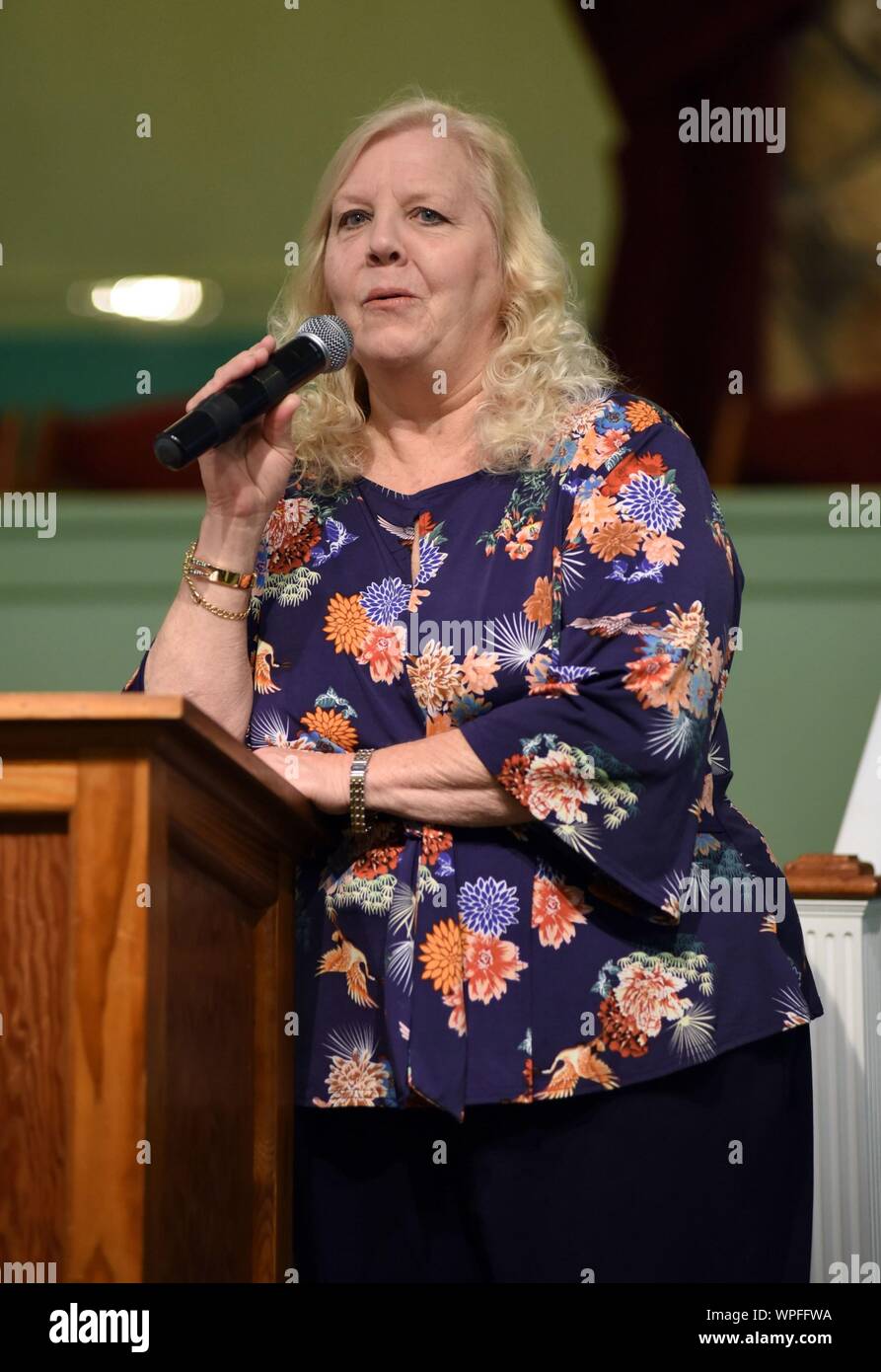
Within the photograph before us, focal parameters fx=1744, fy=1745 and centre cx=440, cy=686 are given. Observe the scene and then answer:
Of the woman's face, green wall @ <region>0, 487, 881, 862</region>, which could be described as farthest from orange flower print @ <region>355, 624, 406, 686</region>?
green wall @ <region>0, 487, 881, 862</region>

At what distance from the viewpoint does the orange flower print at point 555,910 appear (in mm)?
1508

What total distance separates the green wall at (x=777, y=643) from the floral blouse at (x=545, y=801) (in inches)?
81.1

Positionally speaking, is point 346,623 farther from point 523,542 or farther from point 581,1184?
point 581,1184

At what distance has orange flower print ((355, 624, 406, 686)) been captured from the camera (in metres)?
1.63

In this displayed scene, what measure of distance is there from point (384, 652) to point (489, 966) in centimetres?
32

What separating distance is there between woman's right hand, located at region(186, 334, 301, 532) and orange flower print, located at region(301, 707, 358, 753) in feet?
0.61

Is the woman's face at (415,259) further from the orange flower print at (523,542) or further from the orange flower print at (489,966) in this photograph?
the orange flower print at (489,966)

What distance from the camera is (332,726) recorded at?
1.63 metres

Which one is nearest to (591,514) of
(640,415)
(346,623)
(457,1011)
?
(640,415)

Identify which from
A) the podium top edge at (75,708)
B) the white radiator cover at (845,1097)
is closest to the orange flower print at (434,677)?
the podium top edge at (75,708)

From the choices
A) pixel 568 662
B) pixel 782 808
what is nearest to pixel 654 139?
pixel 782 808

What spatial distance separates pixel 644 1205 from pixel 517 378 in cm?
82

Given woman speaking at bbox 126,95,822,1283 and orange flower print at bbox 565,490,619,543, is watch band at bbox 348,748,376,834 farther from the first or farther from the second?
orange flower print at bbox 565,490,619,543

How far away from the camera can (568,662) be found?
1.51 metres
